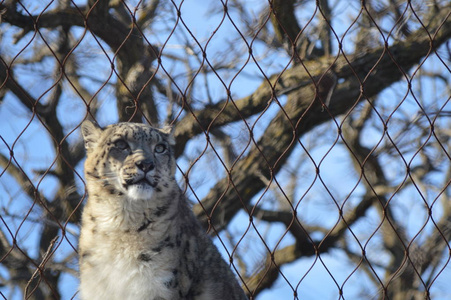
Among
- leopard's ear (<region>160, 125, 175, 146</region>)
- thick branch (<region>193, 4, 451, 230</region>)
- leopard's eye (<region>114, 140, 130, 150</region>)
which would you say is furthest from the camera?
thick branch (<region>193, 4, 451, 230</region>)

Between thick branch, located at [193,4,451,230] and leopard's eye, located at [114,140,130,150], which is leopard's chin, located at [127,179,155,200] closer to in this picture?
leopard's eye, located at [114,140,130,150]

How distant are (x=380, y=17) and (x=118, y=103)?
218 cm

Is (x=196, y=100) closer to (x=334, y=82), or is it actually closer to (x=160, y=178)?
(x=334, y=82)

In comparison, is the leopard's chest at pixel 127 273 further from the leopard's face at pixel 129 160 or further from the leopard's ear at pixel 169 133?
the leopard's ear at pixel 169 133

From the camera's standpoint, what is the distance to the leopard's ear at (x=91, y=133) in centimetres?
421

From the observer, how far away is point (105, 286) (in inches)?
156

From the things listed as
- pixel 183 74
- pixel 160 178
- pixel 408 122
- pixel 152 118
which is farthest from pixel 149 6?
pixel 160 178

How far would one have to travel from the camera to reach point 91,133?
4.22m

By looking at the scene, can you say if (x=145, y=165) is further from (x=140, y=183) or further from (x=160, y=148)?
(x=160, y=148)

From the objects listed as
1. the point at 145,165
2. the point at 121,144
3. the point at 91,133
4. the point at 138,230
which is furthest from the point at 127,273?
the point at 91,133

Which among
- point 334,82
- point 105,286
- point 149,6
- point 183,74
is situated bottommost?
point 105,286

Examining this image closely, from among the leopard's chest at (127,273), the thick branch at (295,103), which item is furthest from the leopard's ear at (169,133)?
the thick branch at (295,103)

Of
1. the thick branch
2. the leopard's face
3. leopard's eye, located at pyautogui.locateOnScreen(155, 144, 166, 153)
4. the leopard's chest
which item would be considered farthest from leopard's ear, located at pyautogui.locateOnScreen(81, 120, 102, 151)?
the thick branch

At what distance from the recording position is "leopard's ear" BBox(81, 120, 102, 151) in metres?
4.21
